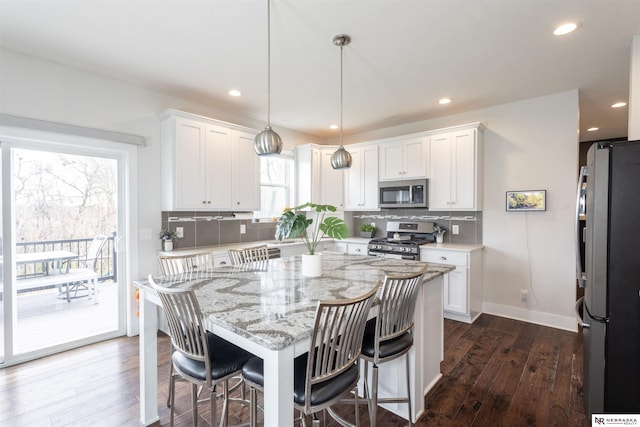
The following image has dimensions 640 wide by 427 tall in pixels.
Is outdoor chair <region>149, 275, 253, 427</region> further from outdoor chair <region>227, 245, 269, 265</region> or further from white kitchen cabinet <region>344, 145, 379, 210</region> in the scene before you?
white kitchen cabinet <region>344, 145, 379, 210</region>

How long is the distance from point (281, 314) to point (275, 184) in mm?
3796

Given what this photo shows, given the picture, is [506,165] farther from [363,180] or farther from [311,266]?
[311,266]

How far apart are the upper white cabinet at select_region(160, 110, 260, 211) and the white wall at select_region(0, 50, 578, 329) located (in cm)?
26

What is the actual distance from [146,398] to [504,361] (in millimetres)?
2946

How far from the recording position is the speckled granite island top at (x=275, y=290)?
1.26 m

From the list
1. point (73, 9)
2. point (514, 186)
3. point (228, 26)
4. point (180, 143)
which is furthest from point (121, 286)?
point (514, 186)

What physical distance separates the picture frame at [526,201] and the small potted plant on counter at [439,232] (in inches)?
34.7

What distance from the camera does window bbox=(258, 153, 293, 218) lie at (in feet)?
16.0

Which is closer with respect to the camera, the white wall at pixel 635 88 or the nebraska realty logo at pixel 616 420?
the nebraska realty logo at pixel 616 420

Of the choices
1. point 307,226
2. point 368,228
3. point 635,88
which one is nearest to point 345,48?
point 307,226

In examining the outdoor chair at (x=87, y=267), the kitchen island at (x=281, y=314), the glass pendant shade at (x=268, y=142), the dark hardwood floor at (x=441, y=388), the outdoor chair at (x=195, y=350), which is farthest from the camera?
the outdoor chair at (x=87, y=267)

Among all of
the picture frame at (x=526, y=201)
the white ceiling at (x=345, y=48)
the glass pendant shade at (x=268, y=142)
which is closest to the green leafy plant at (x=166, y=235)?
the white ceiling at (x=345, y=48)

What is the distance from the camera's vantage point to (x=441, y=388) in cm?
232

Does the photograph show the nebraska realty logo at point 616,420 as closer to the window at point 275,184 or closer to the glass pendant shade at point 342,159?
the glass pendant shade at point 342,159
